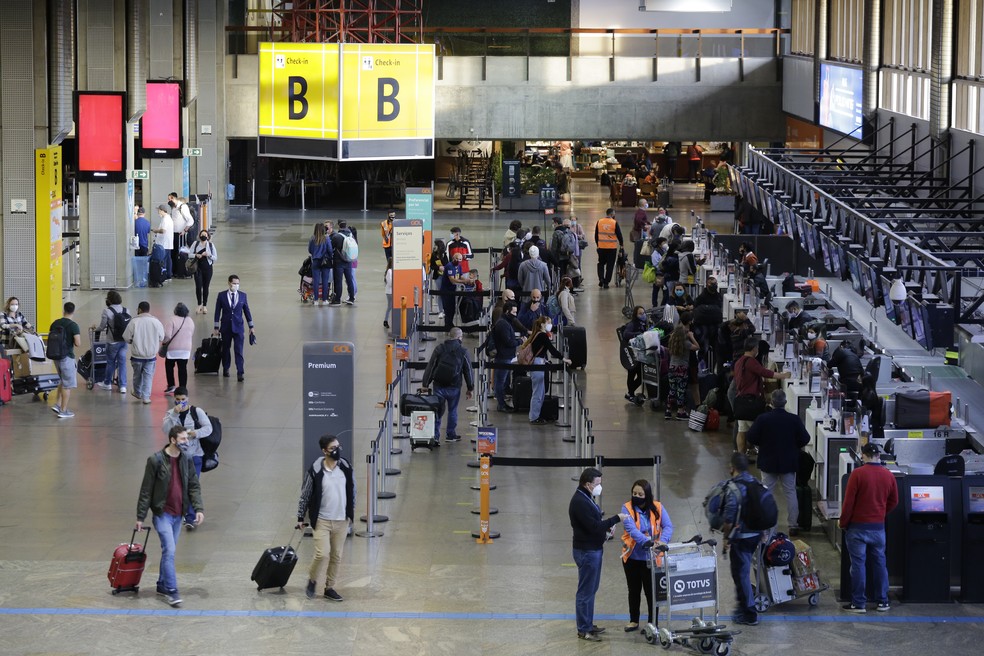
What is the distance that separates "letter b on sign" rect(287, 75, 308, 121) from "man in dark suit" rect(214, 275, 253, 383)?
3.47 metres

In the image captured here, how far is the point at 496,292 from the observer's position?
25250 millimetres

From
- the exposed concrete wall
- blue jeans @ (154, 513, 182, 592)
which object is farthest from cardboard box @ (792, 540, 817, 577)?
the exposed concrete wall

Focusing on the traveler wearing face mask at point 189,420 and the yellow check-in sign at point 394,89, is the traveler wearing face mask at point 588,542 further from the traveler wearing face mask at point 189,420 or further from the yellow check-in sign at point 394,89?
the yellow check-in sign at point 394,89

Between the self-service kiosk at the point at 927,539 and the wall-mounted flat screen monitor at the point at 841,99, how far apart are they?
70.2 ft

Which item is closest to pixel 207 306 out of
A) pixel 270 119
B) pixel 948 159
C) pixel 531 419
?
pixel 270 119

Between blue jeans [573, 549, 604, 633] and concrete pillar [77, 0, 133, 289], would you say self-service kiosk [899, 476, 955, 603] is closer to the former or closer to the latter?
blue jeans [573, 549, 604, 633]

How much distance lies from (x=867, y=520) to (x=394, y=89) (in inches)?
520

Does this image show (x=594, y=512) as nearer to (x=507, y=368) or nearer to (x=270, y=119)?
(x=507, y=368)

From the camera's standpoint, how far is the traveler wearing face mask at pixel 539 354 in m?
18.2

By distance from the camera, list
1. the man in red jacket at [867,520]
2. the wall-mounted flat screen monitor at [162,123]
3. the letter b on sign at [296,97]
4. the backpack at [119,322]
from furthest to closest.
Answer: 1. the wall-mounted flat screen monitor at [162,123]
2. the letter b on sign at [296,97]
3. the backpack at [119,322]
4. the man in red jacket at [867,520]

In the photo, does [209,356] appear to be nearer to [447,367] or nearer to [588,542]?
[447,367]

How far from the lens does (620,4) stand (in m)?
44.9

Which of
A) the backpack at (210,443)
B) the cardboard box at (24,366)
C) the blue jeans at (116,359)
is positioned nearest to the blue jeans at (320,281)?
the blue jeans at (116,359)

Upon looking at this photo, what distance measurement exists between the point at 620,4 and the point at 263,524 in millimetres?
33516
